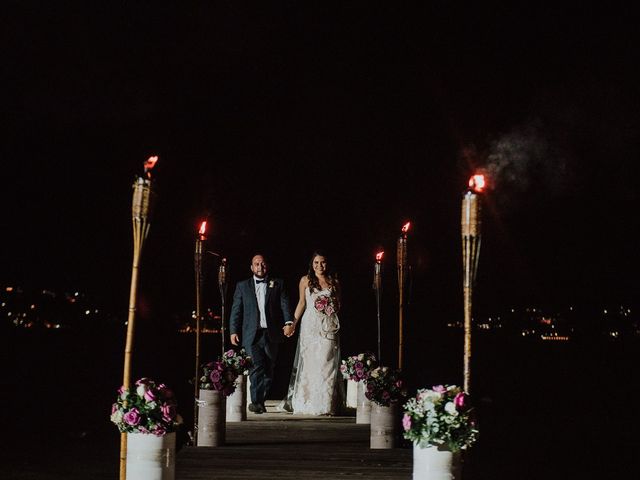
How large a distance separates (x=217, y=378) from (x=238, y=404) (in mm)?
2162

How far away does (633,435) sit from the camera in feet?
47.3

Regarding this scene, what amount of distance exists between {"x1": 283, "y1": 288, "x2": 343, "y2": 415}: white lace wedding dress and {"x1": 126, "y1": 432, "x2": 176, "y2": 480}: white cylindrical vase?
5.81 m

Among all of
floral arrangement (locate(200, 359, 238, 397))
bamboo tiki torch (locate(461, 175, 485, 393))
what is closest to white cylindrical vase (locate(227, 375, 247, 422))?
floral arrangement (locate(200, 359, 238, 397))

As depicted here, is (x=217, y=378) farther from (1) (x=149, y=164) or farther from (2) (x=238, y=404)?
(1) (x=149, y=164)

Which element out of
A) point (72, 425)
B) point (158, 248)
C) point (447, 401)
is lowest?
point (72, 425)

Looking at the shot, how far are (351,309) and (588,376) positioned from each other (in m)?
16.0

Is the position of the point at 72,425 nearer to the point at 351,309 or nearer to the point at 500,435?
the point at 500,435

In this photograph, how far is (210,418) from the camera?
951 centimetres

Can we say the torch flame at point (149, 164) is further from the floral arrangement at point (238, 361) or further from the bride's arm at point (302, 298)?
the bride's arm at point (302, 298)

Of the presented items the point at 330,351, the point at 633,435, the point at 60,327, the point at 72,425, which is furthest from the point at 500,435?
the point at 60,327

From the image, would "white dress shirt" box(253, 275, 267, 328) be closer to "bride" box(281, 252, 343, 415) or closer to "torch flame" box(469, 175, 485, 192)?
"bride" box(281, 252, 343, 415)

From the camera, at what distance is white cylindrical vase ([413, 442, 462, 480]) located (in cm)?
636

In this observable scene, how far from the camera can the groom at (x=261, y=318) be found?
40.2 feet

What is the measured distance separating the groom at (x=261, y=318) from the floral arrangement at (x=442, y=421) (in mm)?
5852
